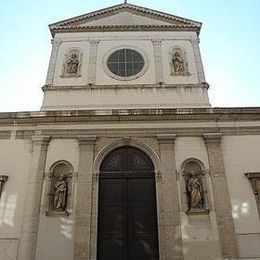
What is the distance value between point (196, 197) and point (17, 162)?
707cm

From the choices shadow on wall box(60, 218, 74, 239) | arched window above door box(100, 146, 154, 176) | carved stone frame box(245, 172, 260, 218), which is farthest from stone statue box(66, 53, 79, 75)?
carved stone frame box(245, 172, 260, 218)

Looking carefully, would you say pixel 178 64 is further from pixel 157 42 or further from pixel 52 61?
pixel 52 61

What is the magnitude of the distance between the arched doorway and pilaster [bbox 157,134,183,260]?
34cm

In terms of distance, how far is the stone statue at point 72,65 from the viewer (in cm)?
1580

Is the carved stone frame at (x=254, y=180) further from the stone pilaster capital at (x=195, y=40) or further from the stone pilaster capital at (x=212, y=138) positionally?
the stone pilaster capital at (x=195, y=40)

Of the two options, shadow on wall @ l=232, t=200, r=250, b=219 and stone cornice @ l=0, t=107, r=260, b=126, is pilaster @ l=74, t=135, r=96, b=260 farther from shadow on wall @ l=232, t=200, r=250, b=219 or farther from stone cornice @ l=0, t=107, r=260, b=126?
shadow on wall @ l=232, t=200, r=250, b=219

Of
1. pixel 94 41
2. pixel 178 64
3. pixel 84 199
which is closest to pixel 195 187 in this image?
pixel 84 199

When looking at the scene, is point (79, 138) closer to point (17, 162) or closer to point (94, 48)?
point (17, 162)

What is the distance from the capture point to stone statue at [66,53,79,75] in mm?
15805

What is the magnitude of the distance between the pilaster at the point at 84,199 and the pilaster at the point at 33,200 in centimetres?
144

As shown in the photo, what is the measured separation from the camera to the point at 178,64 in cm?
1591

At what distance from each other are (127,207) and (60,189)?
2.61 metres

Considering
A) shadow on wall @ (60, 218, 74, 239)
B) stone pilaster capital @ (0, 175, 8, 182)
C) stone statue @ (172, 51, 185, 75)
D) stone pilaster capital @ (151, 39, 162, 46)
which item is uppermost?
stone pilaster capital @ (151, 39, 162, 46)

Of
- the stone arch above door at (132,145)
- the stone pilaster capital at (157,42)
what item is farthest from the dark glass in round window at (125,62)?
the stone arch above door at (132,145)
